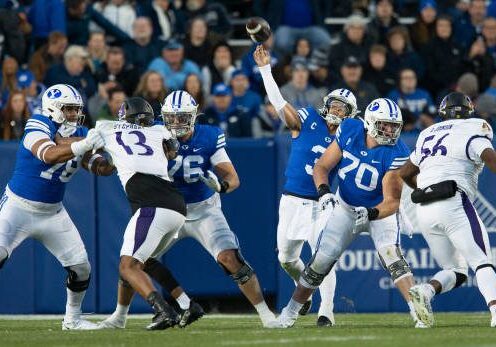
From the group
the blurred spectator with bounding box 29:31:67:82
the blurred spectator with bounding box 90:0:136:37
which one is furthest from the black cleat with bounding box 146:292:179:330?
the blurred spectator with bounding box 90:0:136:37

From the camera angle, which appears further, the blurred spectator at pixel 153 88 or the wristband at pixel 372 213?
the blurred spectator at pixel 153 88

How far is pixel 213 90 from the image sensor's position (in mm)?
14930

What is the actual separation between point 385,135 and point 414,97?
493 centimetres

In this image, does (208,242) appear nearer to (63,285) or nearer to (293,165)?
(293,165)

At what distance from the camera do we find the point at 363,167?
33.1ft

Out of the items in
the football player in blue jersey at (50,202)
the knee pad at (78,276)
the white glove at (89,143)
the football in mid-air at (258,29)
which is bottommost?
the knee pad at (78,276)

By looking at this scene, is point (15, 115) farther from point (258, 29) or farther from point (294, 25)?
point (294, 25)

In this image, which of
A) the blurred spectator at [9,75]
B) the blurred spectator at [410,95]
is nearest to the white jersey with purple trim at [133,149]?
the blurred spectator at [9,75]

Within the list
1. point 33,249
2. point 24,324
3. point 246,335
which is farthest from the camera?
point 33,249

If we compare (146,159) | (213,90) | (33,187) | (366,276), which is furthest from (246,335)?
(213,90)

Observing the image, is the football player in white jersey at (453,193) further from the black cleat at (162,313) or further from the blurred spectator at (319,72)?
the blurred spectator at (319,72)

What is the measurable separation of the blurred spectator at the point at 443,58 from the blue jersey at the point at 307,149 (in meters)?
4.87

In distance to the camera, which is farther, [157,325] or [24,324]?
[24,324]

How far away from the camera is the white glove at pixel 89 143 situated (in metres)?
9.70
